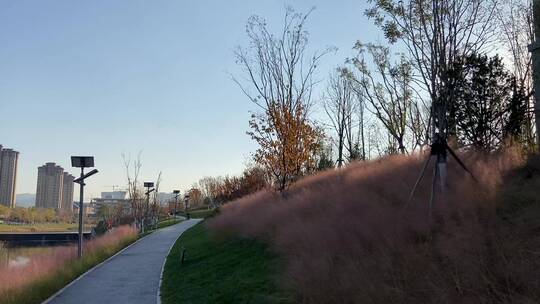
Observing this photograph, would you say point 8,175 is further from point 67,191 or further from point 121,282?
point 121,282

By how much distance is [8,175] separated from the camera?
104 meters

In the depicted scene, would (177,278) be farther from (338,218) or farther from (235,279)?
(338,218)

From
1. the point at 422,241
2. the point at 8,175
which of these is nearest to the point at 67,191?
the point at 8,175

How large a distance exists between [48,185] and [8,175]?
18312 mm

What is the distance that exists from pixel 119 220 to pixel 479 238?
45.3 m

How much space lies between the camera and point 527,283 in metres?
5.01

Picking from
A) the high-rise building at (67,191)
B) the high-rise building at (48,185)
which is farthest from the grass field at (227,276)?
the high-rise building at (67,191)

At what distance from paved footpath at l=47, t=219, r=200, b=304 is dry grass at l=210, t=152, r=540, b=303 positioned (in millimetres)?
3561

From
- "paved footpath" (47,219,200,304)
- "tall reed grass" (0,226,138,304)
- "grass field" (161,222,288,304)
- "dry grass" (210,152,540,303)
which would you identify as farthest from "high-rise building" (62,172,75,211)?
"dry grass" (210,152,540,303)

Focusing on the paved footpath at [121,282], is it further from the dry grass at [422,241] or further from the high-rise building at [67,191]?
the high-rise building at [67,191]

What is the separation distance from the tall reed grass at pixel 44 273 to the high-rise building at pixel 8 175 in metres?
94.6

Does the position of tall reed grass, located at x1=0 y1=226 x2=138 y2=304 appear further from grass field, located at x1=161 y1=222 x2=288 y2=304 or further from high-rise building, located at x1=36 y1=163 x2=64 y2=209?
high-rise building, located at x1=36 y1=163 x2=64 y2=209

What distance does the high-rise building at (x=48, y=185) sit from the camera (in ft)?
395

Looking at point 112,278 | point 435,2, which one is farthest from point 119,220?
point 435,2
